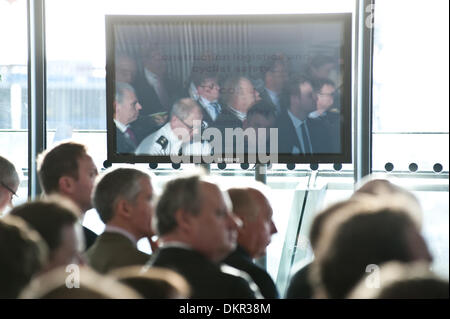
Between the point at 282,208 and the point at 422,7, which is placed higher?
the point at 422,7

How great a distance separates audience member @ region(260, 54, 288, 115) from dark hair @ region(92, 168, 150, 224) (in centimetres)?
160

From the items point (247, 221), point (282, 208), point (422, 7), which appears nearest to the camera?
point (247, 221)

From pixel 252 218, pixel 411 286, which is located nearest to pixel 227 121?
pixel 252 218

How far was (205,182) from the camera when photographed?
8.73 ft

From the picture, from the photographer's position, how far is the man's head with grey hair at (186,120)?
15.5 ft

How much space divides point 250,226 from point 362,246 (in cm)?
128

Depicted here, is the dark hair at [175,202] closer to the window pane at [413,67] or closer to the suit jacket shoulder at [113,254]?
the suit jacket shoulder at [113,254]

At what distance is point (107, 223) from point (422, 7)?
297cm

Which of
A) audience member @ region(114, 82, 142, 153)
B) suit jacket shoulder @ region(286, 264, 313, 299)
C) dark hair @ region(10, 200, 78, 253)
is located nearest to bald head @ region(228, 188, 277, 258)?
suit jacket shoulder @ region(286, 264, 313, 299)

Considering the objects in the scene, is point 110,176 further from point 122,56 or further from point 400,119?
point 400,119

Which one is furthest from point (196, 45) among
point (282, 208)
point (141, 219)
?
point (141, 219)

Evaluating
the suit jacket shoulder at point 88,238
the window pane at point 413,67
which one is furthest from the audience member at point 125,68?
the window pane at point 413,67

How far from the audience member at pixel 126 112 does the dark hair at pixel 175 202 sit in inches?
85.0
